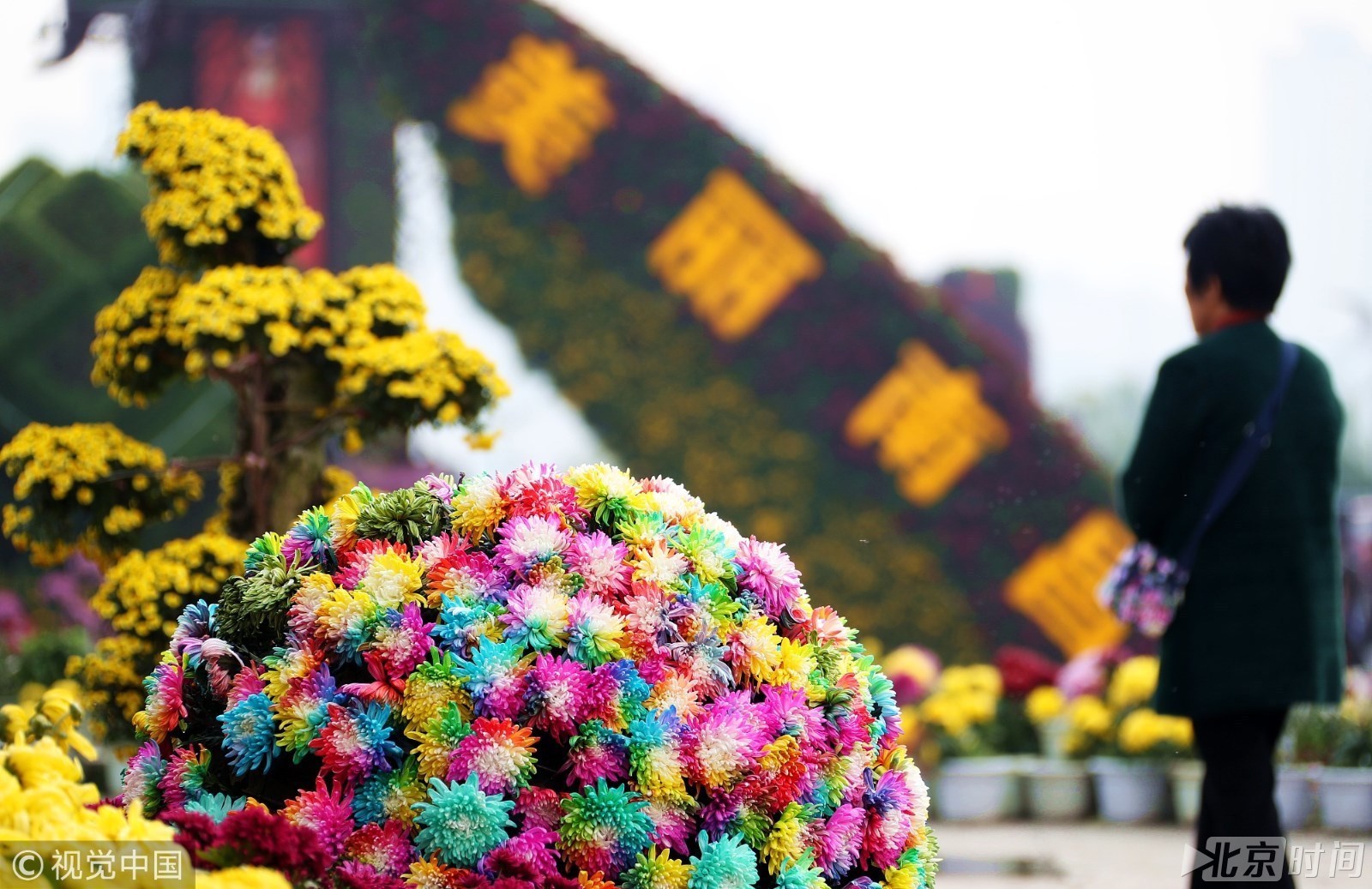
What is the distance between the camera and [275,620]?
163cm

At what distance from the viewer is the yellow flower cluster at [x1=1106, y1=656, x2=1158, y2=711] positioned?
5.54 metres

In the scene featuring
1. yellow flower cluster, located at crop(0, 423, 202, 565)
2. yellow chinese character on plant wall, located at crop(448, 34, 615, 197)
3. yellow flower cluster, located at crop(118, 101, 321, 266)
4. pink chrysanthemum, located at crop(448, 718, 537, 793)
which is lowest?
pink chrysanthemum, located at crop(448, 718, 537, 793)

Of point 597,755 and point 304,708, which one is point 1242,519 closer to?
point 597,755

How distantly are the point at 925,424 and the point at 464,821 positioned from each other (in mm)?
7196

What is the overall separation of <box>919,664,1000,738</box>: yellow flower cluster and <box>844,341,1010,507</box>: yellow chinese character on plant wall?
203 cm

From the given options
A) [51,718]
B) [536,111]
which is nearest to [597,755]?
[51,718]

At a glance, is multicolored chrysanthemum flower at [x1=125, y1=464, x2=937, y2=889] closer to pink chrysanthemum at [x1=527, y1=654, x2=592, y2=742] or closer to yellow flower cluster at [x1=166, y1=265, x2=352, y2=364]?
pink chrysanthemum at [x1=527, y1=654, x2=592, y2=742]

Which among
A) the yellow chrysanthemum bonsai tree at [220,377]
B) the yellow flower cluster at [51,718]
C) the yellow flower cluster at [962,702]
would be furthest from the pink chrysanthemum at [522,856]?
the yellow flower cluster at [962,702]

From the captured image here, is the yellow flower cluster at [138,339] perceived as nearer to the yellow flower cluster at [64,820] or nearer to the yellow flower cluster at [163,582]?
the yellow flower cluster at [163,582]

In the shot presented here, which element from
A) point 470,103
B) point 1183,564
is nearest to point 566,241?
point 470,103

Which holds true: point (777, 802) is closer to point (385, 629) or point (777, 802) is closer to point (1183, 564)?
point (385, 629)

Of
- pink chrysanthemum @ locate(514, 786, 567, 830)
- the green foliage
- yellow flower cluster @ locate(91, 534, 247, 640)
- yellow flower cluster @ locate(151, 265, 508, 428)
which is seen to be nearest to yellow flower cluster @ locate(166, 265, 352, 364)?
yellow flower cluster @ locate(151, 265, 508, 428)

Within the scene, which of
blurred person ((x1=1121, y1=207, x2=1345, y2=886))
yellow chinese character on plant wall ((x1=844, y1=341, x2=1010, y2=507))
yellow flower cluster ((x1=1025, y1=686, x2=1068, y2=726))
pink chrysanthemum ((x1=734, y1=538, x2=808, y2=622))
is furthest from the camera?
yellow chinese character on plant wall ((x1=844, y1=341, x2=1010, y2=507))

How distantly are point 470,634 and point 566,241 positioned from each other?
23.9 ft
